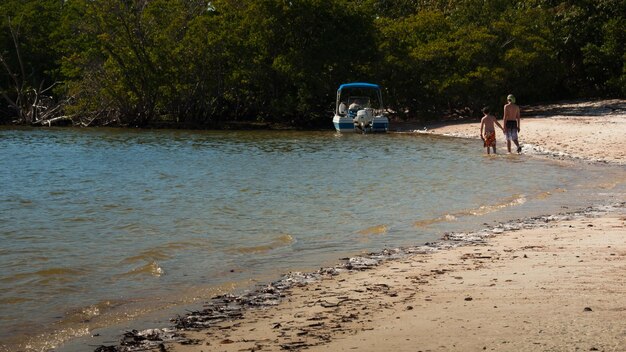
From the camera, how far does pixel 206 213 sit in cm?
1481

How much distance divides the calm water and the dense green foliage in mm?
15981

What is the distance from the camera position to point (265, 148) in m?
32.2

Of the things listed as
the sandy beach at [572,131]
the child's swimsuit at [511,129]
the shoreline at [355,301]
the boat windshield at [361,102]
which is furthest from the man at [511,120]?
the boat windshield at [361,102]

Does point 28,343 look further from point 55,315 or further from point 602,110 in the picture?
point 602,110

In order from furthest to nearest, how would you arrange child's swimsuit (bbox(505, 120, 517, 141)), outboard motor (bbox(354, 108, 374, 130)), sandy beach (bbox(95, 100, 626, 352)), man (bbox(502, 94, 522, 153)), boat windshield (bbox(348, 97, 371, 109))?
boat windshield (bbox(348, 97, 371, 109)) → outboard motor (bbox(354, 108, 374, 130)) → child's swimsuit (bbox(505, 120, 517, 141)) → man (bbox(502, 94, 522, 153)) → sandy beach (bbox(95, 100, 626, 352))

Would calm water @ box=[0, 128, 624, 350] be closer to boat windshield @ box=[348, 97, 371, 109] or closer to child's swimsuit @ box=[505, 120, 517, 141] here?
child's swimsuit @ box=[505, 120, 517, 141]

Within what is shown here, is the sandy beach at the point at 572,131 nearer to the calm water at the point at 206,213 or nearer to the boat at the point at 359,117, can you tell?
the calm water at the point at 206,213

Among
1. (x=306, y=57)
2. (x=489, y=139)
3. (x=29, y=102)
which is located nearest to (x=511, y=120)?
(x=489, y=139)

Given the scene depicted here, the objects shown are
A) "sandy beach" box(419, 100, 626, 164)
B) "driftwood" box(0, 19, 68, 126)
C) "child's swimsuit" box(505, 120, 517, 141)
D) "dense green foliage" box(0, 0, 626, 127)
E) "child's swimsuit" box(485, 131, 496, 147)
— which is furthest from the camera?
"driftwood" box(0, 19, 68, 126)

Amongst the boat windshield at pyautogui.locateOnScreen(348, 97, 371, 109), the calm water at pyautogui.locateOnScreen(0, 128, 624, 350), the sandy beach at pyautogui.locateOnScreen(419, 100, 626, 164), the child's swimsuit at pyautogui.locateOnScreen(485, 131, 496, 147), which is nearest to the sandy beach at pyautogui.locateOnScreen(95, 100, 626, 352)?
the calm water at pyautogui.locateOnScreen(0, 128, 624, 350)

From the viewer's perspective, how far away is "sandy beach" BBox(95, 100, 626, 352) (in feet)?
19.1

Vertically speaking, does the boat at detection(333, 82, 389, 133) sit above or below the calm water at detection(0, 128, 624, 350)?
above

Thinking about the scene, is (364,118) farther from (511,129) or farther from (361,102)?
(511,129)

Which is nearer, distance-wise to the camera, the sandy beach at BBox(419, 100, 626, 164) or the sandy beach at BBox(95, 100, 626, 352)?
the sandy beach at BBox(95, 100, 626, 352)
